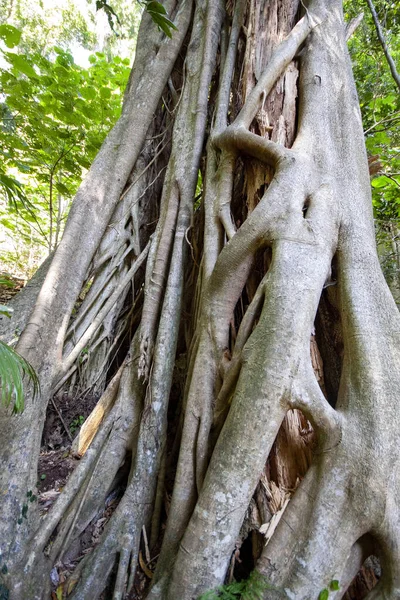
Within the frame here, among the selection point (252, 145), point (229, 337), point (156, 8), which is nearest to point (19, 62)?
point (156, 8)

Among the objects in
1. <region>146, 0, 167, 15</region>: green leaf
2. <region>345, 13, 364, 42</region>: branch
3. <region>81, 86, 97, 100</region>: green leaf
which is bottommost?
<region>146, 0, 167, 15</region>: green leaf

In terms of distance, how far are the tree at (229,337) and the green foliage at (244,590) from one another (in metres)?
0.03

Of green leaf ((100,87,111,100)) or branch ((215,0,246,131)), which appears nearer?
branch ((215,0,246,131))

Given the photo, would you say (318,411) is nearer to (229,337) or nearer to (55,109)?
(229,337)

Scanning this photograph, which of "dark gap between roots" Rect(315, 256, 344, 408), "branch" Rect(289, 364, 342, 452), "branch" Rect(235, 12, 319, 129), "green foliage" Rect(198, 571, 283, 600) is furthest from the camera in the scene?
"branch" Rect(235, 12, 319, 129)

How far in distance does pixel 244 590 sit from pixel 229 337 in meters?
1.17

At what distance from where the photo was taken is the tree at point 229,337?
1544mm

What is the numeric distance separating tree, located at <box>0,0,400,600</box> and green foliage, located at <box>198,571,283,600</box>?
0.11 ft

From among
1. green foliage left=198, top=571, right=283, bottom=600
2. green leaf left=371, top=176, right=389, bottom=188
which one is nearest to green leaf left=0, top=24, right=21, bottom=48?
green leaf left=371, top=176, right=389, bottom=188

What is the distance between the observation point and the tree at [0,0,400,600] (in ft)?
5.07

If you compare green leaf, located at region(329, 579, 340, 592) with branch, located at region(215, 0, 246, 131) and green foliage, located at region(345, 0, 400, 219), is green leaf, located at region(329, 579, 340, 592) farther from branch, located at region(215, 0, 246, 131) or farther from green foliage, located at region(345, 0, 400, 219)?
green foliage, located at region(345, 0, 400, 219)

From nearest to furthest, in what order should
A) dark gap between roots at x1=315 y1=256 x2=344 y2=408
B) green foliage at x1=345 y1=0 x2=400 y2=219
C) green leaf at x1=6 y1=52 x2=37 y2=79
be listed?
dark gap between roots at x1=315 y1=256 x2=344 y2=408
green leaf at x1=6 y1=52 x2=37 y2=79
green foliage at x1=345 y1=0 x2=400 y2=219

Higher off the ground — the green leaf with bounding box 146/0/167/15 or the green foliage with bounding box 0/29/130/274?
the green foliage with bounding box 0/29/130/274

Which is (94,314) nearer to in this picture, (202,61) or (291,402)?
(291,402)
